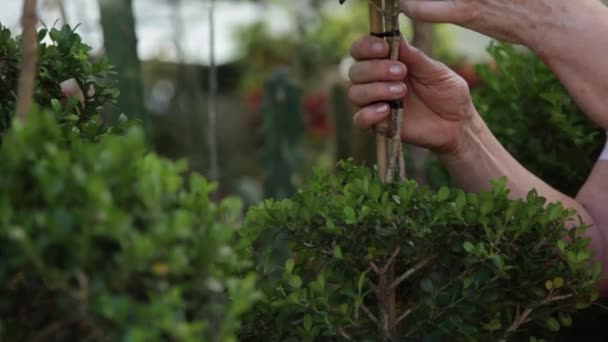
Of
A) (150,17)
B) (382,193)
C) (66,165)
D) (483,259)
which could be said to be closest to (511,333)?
(483,259)

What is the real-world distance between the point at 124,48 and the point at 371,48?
1316 mm

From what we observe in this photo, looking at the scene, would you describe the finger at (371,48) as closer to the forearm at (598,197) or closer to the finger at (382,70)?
the finger at (382,70)

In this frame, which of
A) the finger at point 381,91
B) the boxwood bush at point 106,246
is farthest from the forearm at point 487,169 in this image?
the boxwood bush at point 106,246

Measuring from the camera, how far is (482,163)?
77.8 inches

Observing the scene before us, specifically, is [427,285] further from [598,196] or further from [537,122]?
[537,122]

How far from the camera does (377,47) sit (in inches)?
67.6

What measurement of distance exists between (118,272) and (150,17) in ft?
16.4

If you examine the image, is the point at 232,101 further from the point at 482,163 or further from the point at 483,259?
the point at 483,259

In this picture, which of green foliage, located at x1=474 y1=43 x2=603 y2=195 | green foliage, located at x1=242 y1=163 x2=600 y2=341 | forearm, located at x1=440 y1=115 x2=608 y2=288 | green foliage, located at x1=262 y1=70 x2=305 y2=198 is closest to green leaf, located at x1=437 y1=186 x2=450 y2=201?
green foliage, located at x1=242 y1=163 x2=600 y2=341

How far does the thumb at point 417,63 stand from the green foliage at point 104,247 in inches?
32.3

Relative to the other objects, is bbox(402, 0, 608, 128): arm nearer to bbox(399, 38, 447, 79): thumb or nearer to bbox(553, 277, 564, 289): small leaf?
bbox(399, 38, 447, 79): thumb

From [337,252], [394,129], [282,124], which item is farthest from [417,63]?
[282,124]

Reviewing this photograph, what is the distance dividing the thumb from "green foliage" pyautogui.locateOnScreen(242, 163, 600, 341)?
327mm

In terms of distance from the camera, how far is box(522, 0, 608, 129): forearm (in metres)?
1.79
